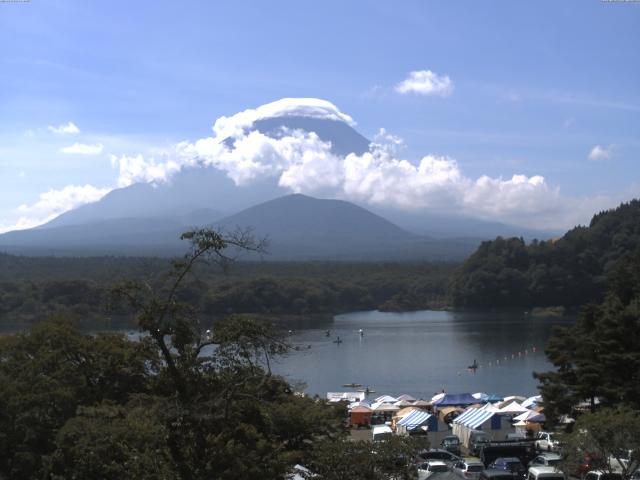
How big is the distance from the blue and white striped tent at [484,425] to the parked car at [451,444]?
387 mm

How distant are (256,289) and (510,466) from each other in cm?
4153

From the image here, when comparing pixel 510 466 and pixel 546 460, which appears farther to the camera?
pixel 510 466

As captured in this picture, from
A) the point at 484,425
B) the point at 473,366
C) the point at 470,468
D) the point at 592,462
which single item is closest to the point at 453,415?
the point at 484,425

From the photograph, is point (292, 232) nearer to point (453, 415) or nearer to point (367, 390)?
point (367, 390)

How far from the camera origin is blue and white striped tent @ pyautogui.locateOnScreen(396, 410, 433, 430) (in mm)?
17792

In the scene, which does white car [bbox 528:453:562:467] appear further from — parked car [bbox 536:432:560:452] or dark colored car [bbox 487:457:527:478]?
parked car [bbox 536:432:560:452]

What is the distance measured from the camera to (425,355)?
3681cm

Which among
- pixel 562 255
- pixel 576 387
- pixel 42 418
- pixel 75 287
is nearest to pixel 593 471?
pixel 576 387

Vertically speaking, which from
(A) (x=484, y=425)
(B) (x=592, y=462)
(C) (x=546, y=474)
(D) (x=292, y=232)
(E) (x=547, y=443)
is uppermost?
(D) (x=292, y=232)

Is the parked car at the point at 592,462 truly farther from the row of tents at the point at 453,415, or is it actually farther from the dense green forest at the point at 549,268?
the dense green forest at the point at 549,268

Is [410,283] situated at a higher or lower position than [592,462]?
higher

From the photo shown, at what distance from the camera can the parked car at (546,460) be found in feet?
39.5

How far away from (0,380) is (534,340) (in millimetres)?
33323

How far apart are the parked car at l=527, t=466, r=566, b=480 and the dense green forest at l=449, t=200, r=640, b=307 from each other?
4705 centimetres
